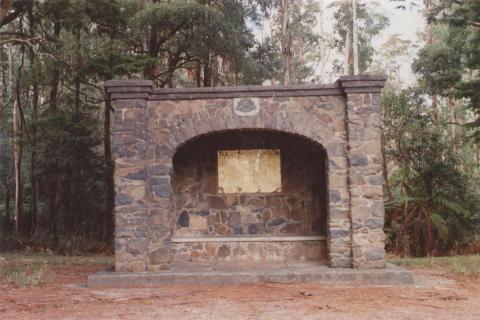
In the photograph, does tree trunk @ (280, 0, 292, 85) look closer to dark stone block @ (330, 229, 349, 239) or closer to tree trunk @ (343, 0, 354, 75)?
tree trunk @ (343, 0, 354, 75)

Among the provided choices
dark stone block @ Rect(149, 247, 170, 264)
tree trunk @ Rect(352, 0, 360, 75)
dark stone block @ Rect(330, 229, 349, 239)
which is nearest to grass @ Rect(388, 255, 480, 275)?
dark stone block @ Rect(330, 229, 349, 239)

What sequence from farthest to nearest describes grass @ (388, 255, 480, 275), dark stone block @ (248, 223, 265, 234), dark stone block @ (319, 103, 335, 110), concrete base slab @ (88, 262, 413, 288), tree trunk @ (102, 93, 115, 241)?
1. tree trunk @ (102, 93, 115, 241)
2. dark stone block @ (248, 223, 265, 234)
3. grass @ (388, 255, 480, 275)
4. dark stone block @ (319, 103, 335, 110)
5. concrete base slab @ (88, 262, 413, 288)

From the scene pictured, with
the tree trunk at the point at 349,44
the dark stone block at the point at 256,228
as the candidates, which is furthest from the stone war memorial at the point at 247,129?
the tree trunk at the point at 349,44

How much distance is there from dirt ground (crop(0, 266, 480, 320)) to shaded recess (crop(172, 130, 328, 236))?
73.5 inches

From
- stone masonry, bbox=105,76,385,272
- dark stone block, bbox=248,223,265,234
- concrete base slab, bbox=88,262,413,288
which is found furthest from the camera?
dark stone block, bbox=248,223,265,234

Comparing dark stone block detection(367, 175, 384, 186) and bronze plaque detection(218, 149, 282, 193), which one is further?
bronze plaque detection(218, 149, 282, 193)

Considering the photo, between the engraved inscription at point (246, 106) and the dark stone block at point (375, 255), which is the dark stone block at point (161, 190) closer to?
the engraved inscription at point (246, 106)

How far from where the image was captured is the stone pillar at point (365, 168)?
7.59 m

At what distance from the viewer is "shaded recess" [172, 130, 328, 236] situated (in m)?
8.88

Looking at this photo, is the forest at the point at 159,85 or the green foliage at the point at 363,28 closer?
the forest at the point at 159,85

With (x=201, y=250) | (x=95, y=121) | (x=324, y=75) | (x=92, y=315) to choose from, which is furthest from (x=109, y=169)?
(x=324, y=75)

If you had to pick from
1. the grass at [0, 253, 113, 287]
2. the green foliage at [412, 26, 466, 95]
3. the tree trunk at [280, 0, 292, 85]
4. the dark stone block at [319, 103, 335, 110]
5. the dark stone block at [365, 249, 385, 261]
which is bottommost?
the grass at [0, 253, 113, 287]

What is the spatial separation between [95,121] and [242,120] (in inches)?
273

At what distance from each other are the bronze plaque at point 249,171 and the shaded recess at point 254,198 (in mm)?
117
